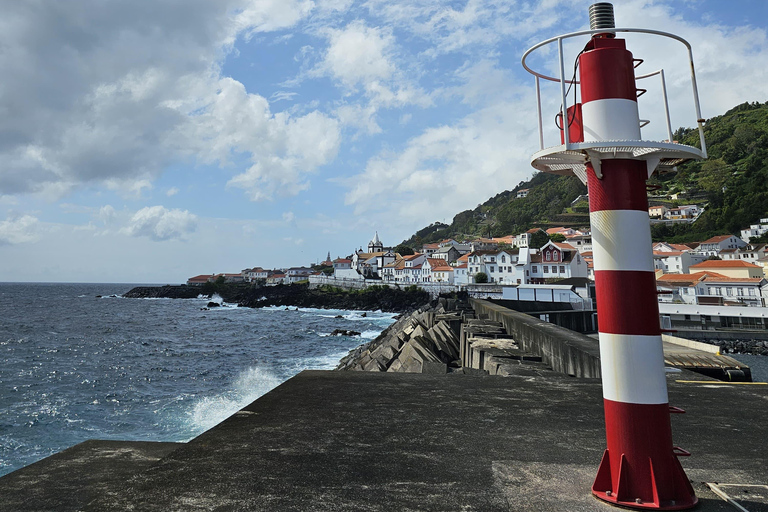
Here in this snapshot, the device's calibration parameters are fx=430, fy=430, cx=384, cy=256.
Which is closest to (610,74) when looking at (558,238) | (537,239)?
(558,238)

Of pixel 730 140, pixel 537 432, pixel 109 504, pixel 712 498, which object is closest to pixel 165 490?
pixel 109 504

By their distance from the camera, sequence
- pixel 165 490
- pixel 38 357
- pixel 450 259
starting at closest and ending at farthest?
pixel 165 490 → pixel 38 357 → pixel 450 259

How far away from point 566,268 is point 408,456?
5200 centimetres

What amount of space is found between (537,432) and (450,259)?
277 feet

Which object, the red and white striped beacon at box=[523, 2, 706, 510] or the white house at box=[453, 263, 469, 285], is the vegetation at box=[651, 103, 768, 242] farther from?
the red and white striped beacon at box=[523, 2, 706, 510]

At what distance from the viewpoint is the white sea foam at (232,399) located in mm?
12578

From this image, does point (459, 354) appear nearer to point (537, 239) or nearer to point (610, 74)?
point (610, 74)

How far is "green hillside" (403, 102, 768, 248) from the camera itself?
76.8 m

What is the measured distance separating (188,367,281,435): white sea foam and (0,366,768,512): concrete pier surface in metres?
8.70

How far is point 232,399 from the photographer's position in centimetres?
1500

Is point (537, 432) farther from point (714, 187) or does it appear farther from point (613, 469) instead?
point (714, 187)

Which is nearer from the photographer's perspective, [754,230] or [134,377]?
[134,377]

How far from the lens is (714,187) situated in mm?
94688

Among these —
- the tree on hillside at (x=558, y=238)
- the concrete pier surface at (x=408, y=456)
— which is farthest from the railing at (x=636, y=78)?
the tree on hillside at (x=558, y=238)
